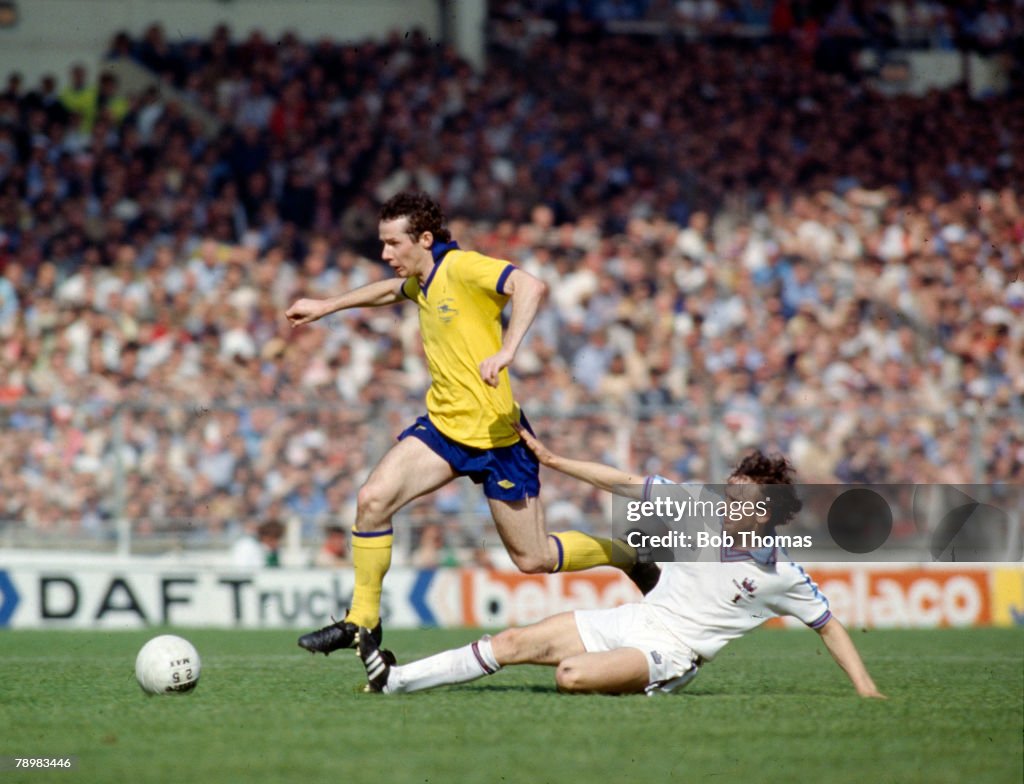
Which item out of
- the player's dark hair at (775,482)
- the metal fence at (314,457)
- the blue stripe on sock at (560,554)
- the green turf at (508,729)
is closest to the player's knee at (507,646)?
the green turf at (508,729)

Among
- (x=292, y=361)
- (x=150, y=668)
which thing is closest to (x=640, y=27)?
(x=292, y=361)

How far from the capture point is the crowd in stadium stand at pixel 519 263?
539 inches

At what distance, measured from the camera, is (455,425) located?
294 inches

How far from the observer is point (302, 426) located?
44.9 feet

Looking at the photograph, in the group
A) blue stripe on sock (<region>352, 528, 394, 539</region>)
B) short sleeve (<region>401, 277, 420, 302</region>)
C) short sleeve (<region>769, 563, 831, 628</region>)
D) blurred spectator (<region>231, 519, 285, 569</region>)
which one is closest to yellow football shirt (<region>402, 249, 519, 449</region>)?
short sleeve (<region>401, 277, 420, 302</region>)

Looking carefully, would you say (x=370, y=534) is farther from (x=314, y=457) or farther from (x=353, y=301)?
(x=314, y=457)

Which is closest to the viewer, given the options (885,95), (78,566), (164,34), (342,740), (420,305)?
(342,740)

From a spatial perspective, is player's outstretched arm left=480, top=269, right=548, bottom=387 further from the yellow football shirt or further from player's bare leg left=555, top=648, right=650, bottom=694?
player's bare leg left=555, top=648, right=650, bottom=694

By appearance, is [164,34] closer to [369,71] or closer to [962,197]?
[369,71]

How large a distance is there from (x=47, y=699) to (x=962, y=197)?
50.6 feet

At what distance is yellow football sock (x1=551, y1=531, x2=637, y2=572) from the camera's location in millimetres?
7637

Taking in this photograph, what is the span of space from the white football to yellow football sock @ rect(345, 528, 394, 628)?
29.4 inches

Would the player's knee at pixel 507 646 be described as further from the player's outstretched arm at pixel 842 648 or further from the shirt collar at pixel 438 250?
the shirt collar at pixel 438 250

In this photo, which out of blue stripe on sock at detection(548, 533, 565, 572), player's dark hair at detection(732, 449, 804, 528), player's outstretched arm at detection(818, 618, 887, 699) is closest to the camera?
player's dark hair at detection(732, 449, 804, 528)
